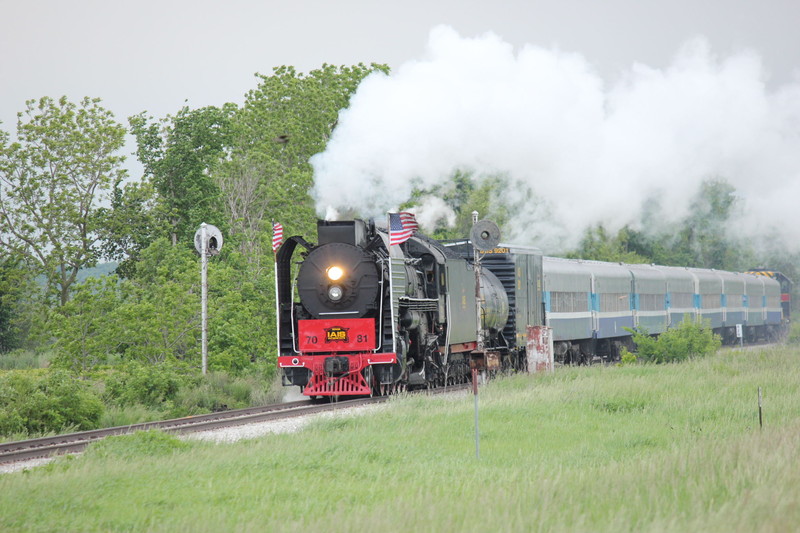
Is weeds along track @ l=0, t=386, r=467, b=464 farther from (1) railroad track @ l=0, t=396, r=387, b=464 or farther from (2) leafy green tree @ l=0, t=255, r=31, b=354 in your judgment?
(2) leafy green tree @ l=0, t=255, r=31, b=354

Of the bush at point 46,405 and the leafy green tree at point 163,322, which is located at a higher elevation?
the leafy green tree at point 163,322

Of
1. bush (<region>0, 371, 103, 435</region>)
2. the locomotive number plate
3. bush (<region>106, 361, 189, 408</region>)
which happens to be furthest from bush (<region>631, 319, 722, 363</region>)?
bush (<region>0, 371, 103, 435</region>)

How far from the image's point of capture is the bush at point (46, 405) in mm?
15640

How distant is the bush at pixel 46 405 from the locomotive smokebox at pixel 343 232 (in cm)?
503

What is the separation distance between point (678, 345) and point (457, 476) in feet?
63.2

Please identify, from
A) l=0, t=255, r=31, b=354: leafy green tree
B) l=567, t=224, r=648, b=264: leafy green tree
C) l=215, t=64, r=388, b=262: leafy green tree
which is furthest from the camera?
l=567, t=224, r=648, b=264: leafy green tree

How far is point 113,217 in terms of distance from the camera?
33188 mm

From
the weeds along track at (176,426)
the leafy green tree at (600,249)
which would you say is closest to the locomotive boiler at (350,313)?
the weeds along track at (176,426)

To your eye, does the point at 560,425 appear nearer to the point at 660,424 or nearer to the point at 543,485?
the point at 660,424

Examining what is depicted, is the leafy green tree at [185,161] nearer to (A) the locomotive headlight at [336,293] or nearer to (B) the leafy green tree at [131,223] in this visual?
(B) the leafy green tree at [131,223]

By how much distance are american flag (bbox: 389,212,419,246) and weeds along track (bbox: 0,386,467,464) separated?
3.03 metres

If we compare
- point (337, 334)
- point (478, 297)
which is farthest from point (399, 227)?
point (478, 297)

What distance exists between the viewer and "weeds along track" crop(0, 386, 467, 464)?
41.8 ft

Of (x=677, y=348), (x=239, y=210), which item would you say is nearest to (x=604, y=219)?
(x=677, y=348)
